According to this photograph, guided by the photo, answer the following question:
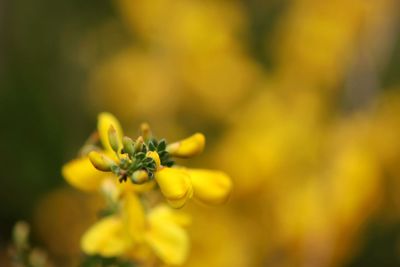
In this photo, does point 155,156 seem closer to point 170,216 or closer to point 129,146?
point 129,146

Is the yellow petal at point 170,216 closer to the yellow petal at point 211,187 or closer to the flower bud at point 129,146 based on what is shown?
the yellow petal at point 211,187

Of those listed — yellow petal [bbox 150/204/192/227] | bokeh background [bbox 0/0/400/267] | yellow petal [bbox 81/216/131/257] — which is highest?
bokeh background [bbox 0/0/400/267]

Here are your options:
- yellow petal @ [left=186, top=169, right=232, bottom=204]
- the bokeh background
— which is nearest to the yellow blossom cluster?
yellow petal @ [left=186, top=169, right=232, bottom=204]

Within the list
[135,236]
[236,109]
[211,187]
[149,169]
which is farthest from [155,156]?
[236,109]

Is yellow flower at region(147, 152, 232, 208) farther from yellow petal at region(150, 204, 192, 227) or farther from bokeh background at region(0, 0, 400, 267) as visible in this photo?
bokeh background at region(0, 0, 400, 267)

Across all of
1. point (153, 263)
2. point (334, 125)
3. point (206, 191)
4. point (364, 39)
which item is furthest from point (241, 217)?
point (206, 191)

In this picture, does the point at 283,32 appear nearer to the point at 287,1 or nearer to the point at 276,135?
the point at 287,1
